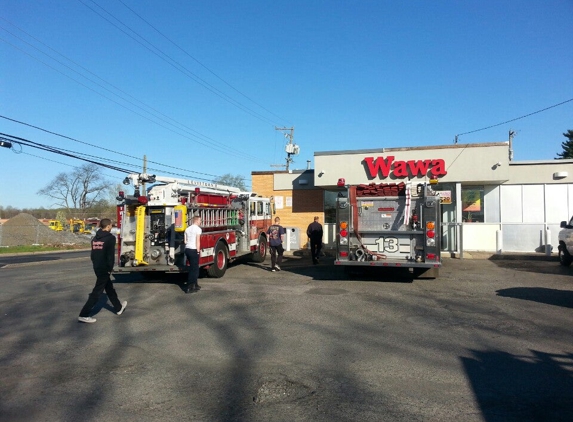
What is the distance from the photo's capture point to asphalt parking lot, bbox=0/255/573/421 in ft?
14.6

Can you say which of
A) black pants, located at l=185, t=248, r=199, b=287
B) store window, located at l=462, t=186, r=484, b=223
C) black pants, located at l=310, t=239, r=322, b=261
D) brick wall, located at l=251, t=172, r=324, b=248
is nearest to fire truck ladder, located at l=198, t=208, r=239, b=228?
black pants, located at l=185, t=248, r=199, b=287

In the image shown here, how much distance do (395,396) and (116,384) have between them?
2.95 meters

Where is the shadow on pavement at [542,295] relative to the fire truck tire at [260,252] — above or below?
below

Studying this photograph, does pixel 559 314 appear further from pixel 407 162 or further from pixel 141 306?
pixel 407 162

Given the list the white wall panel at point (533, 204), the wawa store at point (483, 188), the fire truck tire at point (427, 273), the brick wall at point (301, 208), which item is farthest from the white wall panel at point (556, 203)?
the brick wall at point (301, 208)

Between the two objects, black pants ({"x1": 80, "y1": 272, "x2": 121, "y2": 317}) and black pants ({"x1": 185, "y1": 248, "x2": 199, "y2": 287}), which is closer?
black pants ({"x1": 80, "y1": 272, "x2": 121, "y2": 317})

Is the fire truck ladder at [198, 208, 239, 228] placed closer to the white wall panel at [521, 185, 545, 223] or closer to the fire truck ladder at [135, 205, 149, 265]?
the fire truck ladder at [135, 205, 149, 265]

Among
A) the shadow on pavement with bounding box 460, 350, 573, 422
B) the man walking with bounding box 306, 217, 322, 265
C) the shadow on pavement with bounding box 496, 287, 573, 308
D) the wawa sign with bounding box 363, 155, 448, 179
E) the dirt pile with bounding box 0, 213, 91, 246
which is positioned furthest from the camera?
the dirt pile with bounding box 0, 213, 91, 246

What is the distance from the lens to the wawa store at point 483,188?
19094 millimetres

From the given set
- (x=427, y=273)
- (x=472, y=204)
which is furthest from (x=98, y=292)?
(x=472, y=204)

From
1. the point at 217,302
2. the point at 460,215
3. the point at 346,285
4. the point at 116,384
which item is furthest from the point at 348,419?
the point at 460,215

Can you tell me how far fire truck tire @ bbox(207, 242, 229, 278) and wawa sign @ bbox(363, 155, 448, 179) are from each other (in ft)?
28.9

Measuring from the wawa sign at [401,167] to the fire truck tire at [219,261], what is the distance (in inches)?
346

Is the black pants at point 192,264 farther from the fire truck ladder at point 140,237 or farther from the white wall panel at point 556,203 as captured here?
the white wall panel at point 556,203
